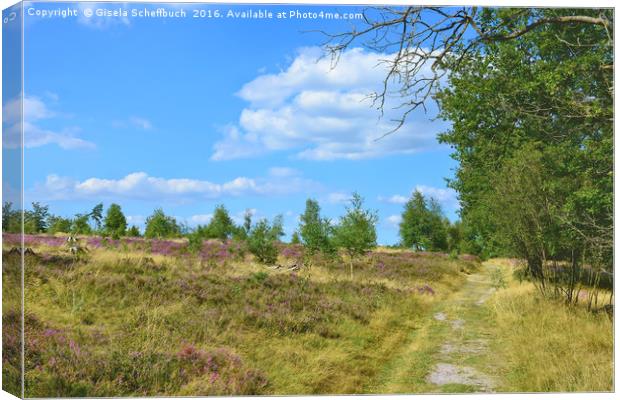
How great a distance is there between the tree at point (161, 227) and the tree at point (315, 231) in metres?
2.35

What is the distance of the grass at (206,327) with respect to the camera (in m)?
6.27

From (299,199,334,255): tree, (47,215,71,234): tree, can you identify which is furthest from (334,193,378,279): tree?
(47,215,71,234): tree

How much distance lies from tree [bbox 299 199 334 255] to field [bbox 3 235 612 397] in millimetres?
703

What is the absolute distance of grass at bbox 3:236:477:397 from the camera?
6.27 meters

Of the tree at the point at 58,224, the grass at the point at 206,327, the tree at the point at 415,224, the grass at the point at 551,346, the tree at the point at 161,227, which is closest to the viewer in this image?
the grass at the point at 206,327

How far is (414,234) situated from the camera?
33.7 ft

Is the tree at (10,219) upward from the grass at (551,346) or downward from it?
upward

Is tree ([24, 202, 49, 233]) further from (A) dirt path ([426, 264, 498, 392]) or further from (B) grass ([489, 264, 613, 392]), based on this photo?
(B) grass ([489, 264, 613, 392])

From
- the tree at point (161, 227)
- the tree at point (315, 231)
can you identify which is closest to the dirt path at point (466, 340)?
the tree at point (315, 231)

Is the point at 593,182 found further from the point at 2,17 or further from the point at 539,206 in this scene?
the point at 2,17

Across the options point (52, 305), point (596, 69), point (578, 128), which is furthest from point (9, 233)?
point (596, 69)

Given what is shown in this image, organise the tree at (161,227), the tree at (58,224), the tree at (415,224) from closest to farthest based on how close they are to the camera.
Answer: the tree at (58,224), the tree at (415,224), the tree at (161,227)

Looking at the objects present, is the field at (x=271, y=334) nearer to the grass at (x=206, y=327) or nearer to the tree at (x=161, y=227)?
the grass at (x=206, y=327)

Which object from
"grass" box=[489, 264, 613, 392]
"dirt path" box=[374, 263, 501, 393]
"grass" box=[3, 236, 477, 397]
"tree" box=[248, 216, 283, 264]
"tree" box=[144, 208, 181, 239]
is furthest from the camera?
"tree" box=[248, 216, 283, 264]
